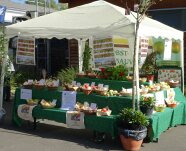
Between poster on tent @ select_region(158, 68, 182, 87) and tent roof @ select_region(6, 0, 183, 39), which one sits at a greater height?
tent roof @ select_region(6, 0, 183, 39)

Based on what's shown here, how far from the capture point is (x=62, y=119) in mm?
8188

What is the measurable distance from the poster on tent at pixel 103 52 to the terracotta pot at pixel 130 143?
1794 mm

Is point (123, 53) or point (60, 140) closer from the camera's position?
point (60, 140)

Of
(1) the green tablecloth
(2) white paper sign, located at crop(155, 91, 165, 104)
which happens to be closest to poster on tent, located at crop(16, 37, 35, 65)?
(1) the green tablecloth

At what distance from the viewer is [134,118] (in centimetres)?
727

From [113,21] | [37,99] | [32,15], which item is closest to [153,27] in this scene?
[113,21]

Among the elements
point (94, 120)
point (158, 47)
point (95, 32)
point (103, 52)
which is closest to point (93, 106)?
point (94, 120)

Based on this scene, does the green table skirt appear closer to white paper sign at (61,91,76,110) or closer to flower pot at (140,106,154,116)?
white paper sign at (61,91,76,110)

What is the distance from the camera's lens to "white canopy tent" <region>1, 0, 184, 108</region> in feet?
25.8

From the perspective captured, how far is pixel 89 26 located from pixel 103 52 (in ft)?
2.09

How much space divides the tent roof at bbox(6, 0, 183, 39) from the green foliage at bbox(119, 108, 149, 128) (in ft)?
4.85

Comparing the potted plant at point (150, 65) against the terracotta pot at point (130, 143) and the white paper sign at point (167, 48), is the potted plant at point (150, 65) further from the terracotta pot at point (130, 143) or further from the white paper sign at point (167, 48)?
Result: the terracotta pot at point (130, 143)

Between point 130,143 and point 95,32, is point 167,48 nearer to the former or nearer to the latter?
point 95,32

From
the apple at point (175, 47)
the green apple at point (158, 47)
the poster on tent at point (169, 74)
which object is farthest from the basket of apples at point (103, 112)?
the green apple at point (158, 47)
